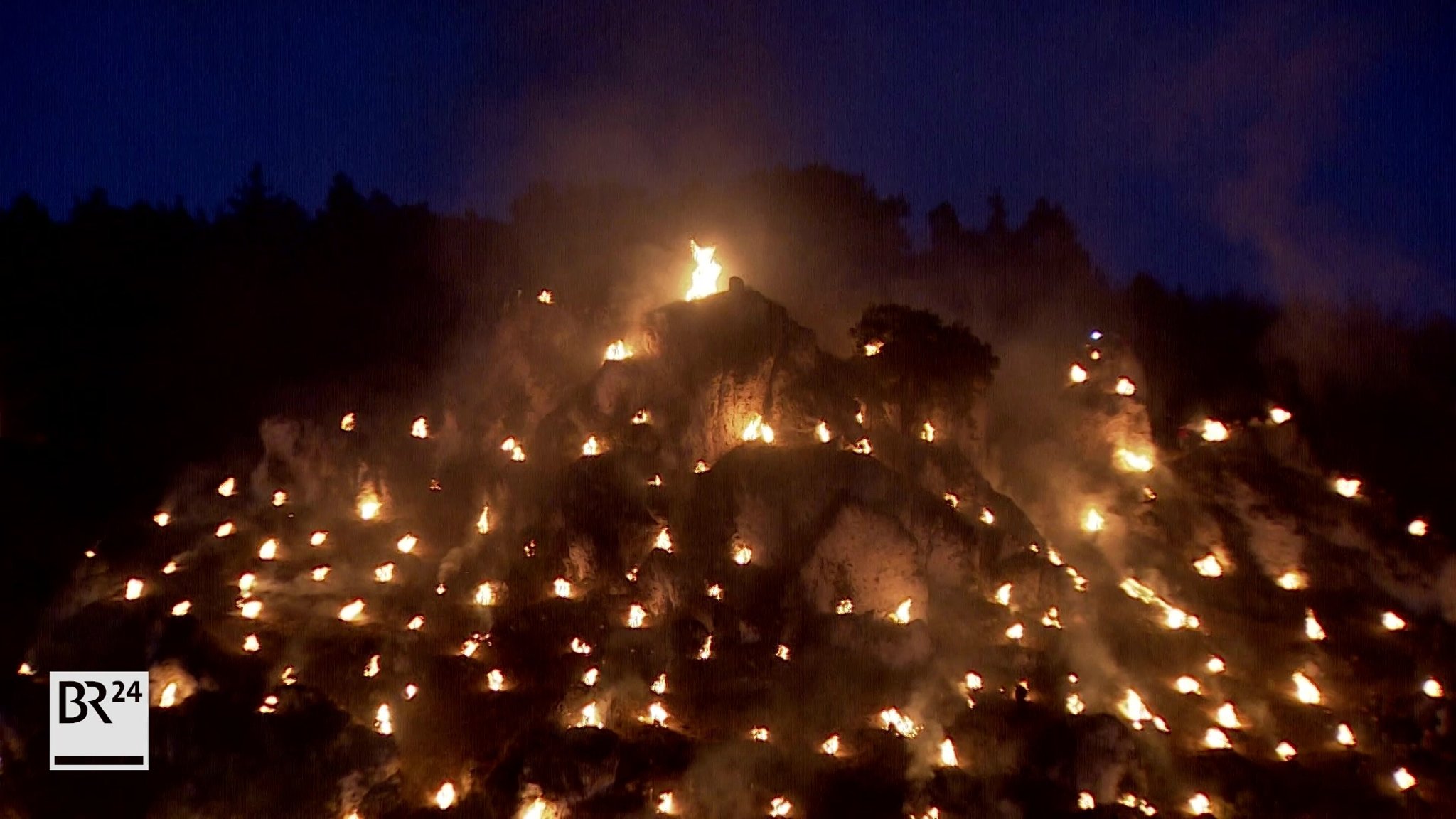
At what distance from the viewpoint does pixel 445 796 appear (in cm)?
1530

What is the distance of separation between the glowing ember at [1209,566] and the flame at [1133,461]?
2341 millimetres

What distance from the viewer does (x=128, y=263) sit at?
94.4ft

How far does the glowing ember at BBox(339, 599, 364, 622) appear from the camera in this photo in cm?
1805

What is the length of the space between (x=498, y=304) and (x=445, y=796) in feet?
47.6

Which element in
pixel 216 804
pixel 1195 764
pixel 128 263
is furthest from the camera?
pixel 128 263

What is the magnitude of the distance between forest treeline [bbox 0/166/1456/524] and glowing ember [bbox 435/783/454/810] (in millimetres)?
10258

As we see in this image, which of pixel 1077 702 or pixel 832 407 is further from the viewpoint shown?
pixel 832 407

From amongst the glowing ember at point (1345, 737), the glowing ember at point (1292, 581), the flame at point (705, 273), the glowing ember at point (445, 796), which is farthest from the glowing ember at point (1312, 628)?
the glowing ember at point (445, 796)

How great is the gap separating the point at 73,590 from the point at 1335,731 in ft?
73.6

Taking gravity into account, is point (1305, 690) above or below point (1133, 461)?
below

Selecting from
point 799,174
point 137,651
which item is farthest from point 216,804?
point 799,174

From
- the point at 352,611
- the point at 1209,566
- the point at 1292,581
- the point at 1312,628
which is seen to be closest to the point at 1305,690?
the point at 1312,628

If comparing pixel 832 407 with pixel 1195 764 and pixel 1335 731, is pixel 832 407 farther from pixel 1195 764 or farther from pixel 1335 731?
pixel 1335 731

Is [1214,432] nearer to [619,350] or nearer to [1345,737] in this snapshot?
[1345,737]
